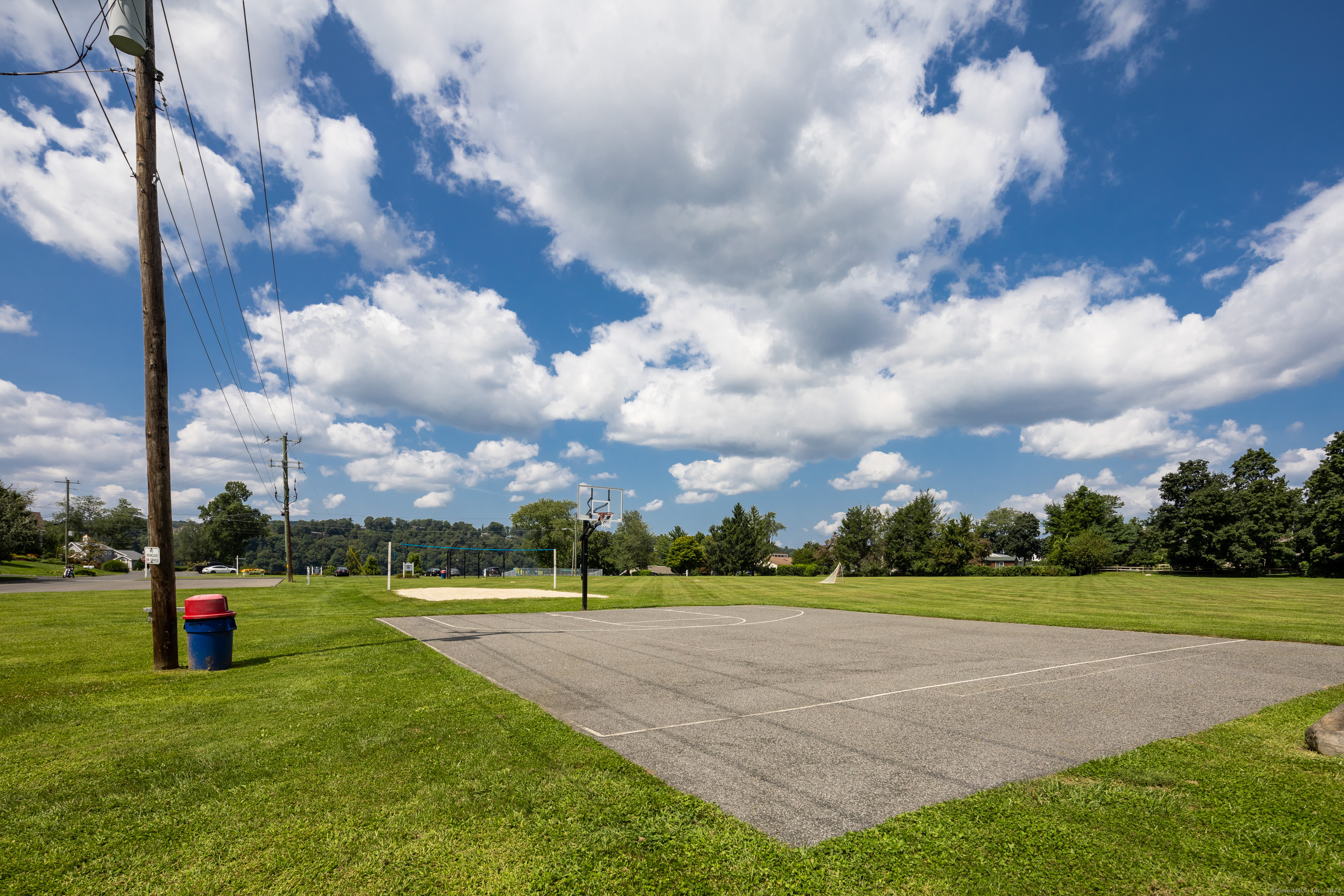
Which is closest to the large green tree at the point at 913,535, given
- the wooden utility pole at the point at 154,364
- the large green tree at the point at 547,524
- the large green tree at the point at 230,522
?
the large green tree at the point at 547,524

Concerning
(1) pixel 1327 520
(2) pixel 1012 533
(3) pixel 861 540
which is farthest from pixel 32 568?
(2) pixel 1012 533

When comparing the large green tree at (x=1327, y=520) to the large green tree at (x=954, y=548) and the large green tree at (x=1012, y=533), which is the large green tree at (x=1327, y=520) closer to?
the large green tree at (x=954, y=548)

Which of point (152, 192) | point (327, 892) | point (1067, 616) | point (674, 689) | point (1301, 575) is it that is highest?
point (152, 192)

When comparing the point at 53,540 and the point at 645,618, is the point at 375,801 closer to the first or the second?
the point at 645,618

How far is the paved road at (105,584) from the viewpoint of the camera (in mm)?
31547

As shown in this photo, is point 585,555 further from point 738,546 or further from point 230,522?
point 230,522

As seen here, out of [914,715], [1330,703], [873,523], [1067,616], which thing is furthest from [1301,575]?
[914,715]

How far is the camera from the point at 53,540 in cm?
7456

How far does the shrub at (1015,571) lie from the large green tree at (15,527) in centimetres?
8872

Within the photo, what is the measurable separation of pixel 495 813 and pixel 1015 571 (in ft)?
267

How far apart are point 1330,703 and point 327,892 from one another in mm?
11260

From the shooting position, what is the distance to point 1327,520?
4969cm

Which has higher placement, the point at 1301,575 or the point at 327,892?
the point at 327,892

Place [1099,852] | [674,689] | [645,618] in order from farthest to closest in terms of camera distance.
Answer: [645,618] < [674,689] < [1099,852]
